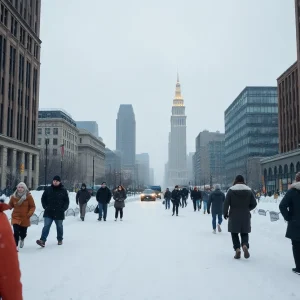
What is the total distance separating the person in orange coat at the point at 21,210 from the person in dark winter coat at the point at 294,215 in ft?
19.2

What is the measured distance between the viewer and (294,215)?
667cm

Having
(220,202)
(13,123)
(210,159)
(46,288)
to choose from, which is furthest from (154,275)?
(210,159)

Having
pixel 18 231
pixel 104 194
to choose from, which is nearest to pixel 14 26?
pixel 104 194

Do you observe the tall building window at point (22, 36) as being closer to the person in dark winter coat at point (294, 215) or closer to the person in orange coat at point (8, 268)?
the person in dark winter coat at point (294, 215)

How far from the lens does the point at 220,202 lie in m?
12.9

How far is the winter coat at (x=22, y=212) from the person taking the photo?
888 centimetres

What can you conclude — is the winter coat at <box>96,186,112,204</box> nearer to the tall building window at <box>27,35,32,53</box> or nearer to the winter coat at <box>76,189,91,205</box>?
the winter coat at <box>76,189,91,205</box>

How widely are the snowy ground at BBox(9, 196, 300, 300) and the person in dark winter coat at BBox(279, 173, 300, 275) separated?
0.46m

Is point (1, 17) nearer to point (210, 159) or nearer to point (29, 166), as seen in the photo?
point (29, 166)

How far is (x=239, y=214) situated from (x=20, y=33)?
2296 inches

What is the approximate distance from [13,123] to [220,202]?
47.8 metres

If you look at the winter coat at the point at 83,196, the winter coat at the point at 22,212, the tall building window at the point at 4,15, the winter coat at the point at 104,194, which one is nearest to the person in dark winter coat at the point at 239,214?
the winter coat at the point at 22,212

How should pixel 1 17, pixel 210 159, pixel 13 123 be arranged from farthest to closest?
pixel 210 159 < pixel 13 123 < pixel 1 17

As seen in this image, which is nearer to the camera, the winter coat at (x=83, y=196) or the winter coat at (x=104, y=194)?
the winter coat at (x=104, y=194)
